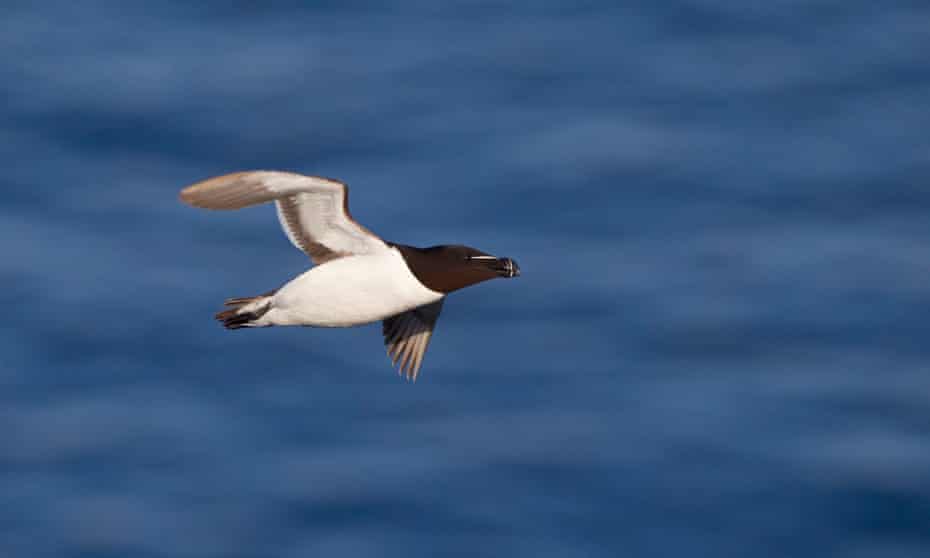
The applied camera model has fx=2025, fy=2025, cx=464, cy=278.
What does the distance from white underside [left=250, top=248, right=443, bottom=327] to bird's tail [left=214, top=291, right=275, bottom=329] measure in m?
0.15

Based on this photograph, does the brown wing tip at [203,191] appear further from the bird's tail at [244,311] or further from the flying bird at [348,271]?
the bird's tail at [244,311]

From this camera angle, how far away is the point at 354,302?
798 inches

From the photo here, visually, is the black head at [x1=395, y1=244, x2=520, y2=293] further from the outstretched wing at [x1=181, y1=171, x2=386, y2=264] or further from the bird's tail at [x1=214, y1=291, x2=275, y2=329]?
the bird's tail at [x1=214, y1=291, x2=275, y2=329]

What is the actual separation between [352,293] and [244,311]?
1.26 meters

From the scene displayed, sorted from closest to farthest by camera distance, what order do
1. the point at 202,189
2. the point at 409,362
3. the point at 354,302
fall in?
the point at 202,189
the point at 354,302
the point at 409,362

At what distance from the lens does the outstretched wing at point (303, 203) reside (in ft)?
62.6

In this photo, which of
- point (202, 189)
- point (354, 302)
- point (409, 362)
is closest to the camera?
point (202, 189)

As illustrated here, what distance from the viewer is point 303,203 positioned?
20281 millimetres

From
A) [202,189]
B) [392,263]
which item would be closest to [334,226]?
[392,263]

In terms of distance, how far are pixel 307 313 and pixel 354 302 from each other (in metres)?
0.52

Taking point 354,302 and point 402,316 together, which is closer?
point 354,302

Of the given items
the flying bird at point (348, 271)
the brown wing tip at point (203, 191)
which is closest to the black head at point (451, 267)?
the flying bird at point (348, 271)

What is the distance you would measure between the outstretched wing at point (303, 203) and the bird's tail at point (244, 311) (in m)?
0.69

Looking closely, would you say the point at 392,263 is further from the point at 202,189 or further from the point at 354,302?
the point at 202,189
